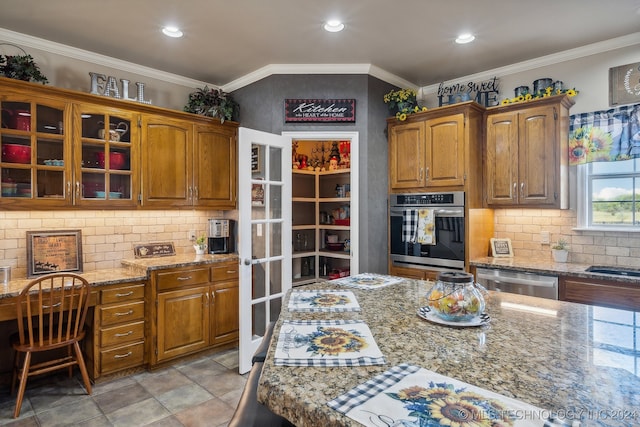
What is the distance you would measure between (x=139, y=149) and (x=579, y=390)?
354 centimetres

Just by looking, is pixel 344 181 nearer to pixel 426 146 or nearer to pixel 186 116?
pixel 426 146

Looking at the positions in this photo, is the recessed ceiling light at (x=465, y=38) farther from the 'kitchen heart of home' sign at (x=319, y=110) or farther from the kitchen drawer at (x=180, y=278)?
the kitchen drawer at (x=180, y=278)

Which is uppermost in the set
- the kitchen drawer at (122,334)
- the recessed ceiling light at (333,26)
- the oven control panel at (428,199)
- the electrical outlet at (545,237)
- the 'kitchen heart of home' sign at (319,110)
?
the recessed ceiling light at (333,26)

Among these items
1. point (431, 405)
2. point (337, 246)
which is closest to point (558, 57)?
point (337, 246)

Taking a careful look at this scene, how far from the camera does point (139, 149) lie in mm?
3422

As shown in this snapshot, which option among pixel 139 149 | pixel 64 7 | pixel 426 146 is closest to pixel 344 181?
pixel 426 146

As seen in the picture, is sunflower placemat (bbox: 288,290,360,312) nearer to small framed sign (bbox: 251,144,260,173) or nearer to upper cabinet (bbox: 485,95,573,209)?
small framed sign (bbox: 251,144,260,173)

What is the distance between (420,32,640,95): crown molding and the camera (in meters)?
3.13

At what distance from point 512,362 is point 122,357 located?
3.03m

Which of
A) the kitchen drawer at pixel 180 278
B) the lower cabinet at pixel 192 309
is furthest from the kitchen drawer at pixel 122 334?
the kitchen drawer at pixel 180 278

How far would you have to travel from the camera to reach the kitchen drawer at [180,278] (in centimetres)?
325

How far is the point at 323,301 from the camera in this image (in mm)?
1717

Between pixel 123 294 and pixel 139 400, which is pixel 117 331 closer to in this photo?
pixel 123 294

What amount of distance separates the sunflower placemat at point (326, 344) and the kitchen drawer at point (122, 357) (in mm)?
2312
